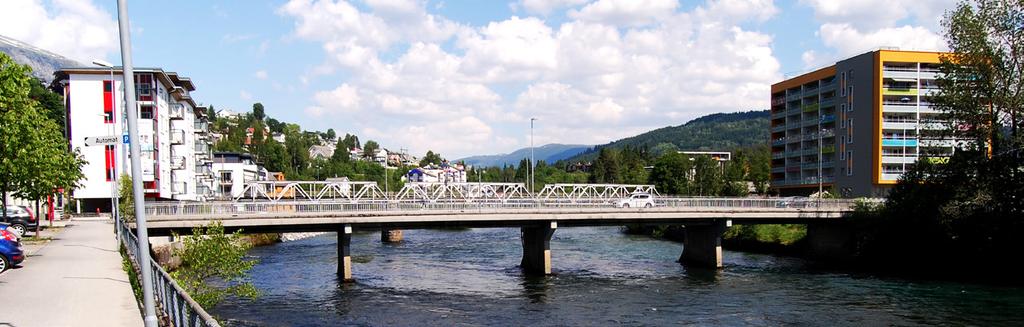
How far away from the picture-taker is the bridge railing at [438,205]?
148 feet

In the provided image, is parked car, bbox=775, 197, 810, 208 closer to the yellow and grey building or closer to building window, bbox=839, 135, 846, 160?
the yellow and grey building

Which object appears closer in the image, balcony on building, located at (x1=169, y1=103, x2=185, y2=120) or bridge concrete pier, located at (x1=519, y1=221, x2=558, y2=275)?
bridge concrete pier, located at (x1=519, y1=221, x2=558, y2=275)

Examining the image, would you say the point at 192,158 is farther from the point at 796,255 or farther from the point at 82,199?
the point at 796,255

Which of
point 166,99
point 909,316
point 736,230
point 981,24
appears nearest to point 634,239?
point 736,230

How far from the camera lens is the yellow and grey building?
3691 inches

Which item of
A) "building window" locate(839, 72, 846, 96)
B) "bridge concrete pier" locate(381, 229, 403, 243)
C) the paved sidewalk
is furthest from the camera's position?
"building window" locate(839, 72, 846, 96)

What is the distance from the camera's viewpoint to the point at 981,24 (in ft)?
169

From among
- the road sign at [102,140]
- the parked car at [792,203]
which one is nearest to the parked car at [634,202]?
the parked car at [792,203]

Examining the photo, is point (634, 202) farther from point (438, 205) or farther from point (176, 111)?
point (176, 111)

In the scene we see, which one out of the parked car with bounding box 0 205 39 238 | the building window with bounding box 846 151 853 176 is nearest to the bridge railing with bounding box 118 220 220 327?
the parked car with bounding box 0 205 39 238

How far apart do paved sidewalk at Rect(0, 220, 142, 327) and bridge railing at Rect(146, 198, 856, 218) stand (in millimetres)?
8941

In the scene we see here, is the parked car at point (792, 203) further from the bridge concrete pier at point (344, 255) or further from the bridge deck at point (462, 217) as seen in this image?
the bridge concrete pier at point (344, 255)

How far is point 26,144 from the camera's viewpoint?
36.2 metres

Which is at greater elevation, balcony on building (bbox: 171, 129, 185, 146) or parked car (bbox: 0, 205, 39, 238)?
balcony on building (bbox: 171, 129, 185, 146)
